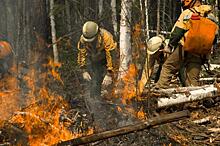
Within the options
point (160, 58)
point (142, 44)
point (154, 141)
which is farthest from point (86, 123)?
point (160, 58)

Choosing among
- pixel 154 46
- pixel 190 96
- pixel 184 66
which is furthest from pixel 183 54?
pixel 190 96

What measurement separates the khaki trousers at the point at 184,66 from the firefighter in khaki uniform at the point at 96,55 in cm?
113

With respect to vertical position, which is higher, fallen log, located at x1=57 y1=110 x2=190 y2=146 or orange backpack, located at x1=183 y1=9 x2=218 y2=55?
orange backpack, located at x1=183 y1=9 x2=218 y2=55

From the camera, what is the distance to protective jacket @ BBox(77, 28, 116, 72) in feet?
24.5

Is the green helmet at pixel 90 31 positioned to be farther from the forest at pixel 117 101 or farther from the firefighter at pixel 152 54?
the firefighter at pixel 152 54

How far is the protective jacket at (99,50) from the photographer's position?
747cm

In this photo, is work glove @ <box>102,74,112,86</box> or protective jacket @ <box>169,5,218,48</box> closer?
protective jacket @ <box>169,5,218,48</box>

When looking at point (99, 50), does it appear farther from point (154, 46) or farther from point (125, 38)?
point (154, 46)

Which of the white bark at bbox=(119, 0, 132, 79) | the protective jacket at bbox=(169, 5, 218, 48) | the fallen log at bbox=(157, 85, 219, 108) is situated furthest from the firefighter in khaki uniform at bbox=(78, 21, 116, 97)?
the fallen log at bbox=(157, 85, 219, 108)

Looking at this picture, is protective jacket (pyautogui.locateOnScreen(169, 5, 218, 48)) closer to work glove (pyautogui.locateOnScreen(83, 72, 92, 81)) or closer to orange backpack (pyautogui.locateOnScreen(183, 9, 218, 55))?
orange backpack (pyautogui.locateOnScreen(183, 9, 218, 55))

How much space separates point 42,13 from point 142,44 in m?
5.88

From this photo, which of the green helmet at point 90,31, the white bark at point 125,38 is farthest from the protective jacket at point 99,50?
the white bark at point 125,38

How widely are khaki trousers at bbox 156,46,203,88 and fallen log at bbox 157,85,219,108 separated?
795mm

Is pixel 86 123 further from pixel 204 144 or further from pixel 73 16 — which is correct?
pixel 73 16
